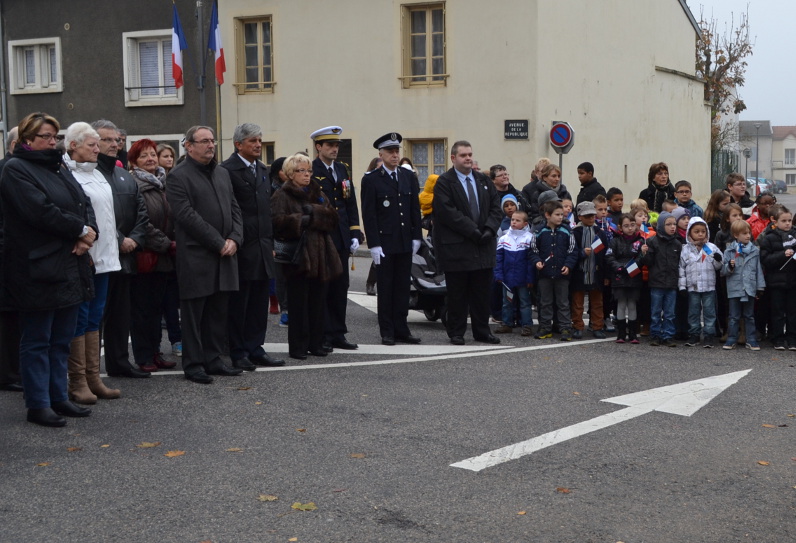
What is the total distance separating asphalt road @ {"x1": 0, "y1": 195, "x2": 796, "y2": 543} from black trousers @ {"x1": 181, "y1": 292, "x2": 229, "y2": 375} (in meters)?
0.24

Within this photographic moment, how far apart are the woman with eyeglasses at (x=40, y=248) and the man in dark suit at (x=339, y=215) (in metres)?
3.42

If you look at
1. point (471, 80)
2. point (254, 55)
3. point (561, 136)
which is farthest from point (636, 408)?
point (254, 55)

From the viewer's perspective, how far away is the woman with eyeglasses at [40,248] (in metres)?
7.21

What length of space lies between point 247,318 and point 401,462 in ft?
11.5

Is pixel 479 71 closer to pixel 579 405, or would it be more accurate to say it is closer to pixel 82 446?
pixel 579 405

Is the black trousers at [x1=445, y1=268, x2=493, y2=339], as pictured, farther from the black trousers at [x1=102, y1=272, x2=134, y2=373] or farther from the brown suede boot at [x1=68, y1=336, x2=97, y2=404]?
the brown suede boot at [x1=68, y1=336, x2=97, y2=404]

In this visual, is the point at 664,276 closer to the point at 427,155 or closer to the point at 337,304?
the point at 337,304

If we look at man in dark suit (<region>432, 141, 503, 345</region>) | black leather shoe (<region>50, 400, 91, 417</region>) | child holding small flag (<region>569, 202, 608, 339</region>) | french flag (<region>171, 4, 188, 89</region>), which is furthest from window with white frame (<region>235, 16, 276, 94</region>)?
black leather shoe (<region>50, 400, 91, 417</region>)

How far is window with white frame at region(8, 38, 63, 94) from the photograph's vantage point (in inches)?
1196

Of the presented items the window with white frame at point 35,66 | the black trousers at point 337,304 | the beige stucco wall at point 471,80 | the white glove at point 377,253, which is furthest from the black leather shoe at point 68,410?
the window with white frame at point 35,66

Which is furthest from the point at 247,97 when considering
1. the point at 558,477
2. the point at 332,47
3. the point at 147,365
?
the point at 558,477

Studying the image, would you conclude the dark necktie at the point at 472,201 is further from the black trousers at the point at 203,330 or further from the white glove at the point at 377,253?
A: the black trousers at the point at 203,330

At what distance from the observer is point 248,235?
31.2 ft

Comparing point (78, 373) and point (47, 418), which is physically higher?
point (78, 373)
